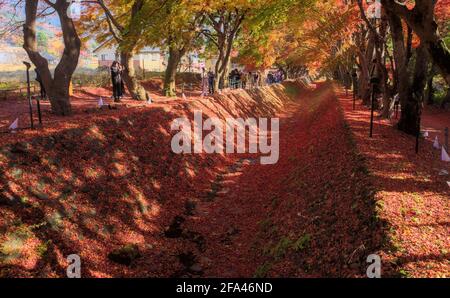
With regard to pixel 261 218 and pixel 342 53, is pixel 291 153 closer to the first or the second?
pixel 261 218

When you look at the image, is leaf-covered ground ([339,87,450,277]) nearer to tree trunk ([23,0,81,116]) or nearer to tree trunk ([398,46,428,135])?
tree trunk ([398,46,428,135])

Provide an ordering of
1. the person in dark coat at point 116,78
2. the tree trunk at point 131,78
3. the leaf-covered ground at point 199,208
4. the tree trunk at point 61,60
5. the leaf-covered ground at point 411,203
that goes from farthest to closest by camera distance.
→ the tree trunk at point 131,78
the person in dark coat at point 116,78
the tree trunk at point 61,60
the leaf-covered ground at point 199,208
the leaf-covered ground at point 411,203

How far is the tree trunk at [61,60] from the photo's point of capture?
44.9ft

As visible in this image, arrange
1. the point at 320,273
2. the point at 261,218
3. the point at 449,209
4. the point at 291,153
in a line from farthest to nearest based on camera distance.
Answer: the point at 291,153
the point at 261,218
the point at 449,209
the point at 320,273

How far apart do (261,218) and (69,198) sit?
5360mm

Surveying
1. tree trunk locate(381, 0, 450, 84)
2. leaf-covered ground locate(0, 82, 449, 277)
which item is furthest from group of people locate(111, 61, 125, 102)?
tree trunk locate(381, 0, 450, 84)

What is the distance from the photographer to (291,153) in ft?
57.9

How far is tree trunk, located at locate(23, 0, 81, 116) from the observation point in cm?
1367

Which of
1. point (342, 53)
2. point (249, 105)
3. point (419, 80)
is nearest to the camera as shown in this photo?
point (419, 80)

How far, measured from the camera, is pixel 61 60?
45.7 ft

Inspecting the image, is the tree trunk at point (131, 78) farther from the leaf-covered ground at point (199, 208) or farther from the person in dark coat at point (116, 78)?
the leaf-covered ground at point (199, 208)

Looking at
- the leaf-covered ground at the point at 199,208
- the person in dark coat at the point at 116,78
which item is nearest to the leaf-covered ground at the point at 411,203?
the leaf-covered ground at the point at 199,208

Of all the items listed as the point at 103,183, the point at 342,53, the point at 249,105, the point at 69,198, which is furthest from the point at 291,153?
the point at 342,53

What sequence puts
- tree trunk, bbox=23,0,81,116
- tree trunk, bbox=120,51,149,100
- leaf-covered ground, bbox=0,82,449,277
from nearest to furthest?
1. leaf-covered ground, bbox=0,82,449,277
2. tree trunk, bbox=23,0,81,116
3. tree trunk, bbox=120,51,149,100
